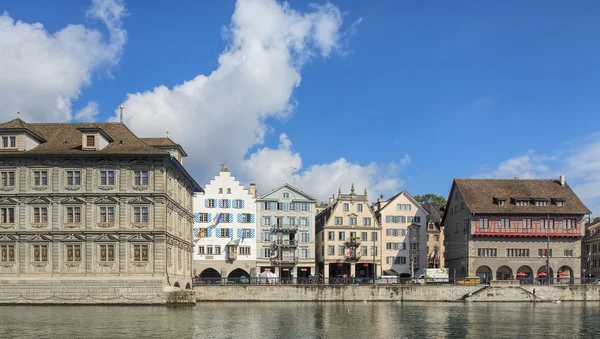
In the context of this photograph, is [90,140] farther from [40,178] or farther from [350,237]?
[350,237]

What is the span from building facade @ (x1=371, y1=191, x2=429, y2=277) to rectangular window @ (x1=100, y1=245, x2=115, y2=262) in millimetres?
46941

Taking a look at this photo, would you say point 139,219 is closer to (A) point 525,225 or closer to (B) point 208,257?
(B) point 208,257

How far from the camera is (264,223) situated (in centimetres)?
9025

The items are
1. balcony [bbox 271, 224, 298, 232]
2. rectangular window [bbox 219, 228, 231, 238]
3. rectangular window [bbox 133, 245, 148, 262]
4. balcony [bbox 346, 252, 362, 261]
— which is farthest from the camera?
balcony [bbox 346, 252, 362, 261]

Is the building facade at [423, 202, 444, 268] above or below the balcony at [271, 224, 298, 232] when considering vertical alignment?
below

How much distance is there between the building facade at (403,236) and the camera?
9550cm

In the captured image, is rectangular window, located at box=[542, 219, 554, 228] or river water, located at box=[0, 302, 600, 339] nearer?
river water, located at box=[0, 302, 600, 339]

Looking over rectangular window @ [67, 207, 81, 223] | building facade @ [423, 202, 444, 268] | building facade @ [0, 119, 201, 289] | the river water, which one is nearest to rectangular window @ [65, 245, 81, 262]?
building facade @ [0, 119, 201, 289]

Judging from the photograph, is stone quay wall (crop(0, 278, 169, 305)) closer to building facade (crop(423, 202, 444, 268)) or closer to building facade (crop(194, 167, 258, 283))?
building facade (crop(194, 167, 258, 283))

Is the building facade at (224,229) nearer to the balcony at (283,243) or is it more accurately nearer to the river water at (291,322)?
the balcony at (283,243)

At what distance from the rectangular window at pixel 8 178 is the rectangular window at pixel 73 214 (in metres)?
5.89

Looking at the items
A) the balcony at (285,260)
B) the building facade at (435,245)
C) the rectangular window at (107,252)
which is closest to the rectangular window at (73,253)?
the rectangular window at (107,252)

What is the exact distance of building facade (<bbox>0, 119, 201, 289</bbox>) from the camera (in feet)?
192

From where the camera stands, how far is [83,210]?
5888 centimetres
